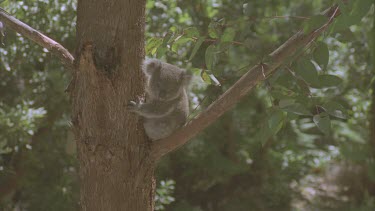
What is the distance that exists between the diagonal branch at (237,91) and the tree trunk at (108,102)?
0.10 meters

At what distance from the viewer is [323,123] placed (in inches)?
53.7

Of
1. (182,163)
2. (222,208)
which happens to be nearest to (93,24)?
(182,163)

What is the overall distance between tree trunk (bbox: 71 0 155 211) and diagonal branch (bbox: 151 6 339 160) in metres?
0.10

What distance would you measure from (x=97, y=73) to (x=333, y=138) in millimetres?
3297

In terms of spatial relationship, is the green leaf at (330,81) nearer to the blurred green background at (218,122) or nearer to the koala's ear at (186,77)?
the blurred green background at (218,122)

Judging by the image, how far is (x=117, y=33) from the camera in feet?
5.53

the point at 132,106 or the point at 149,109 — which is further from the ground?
the point at 132,106

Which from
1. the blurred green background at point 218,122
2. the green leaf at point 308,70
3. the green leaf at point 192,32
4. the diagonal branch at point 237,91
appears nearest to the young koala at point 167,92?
the blurred green background at point 218,122

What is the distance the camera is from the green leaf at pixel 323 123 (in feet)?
4.42

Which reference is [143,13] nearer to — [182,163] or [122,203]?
[122,203]

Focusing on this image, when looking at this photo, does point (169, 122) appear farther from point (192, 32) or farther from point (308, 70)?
point (308, 70)

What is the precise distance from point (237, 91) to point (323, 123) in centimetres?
42

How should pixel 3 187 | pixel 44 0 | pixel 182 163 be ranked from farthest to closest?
pixel 182 163 → pixel 3 187 → pixel 44 0

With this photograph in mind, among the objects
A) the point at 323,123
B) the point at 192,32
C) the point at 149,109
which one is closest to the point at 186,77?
the point at 149,109
